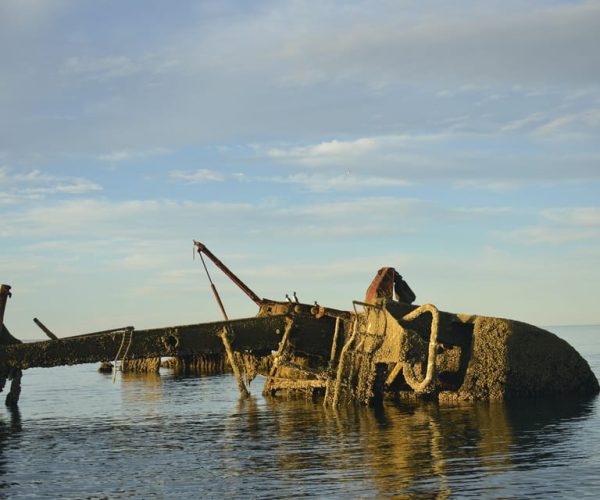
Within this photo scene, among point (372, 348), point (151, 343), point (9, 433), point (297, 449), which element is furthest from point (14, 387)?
point (297, 449)

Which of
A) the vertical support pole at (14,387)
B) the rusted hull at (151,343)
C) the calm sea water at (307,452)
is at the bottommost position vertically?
the calm sea water at (307,452)

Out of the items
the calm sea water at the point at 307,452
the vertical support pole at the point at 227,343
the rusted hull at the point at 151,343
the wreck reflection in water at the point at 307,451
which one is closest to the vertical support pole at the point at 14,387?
→ the wreck reflection in water at the point at 307,451

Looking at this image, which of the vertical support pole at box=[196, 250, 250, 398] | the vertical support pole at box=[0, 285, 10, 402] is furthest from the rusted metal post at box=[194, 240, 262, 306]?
the vertical support pole at box=[0, 285, 10, 402]

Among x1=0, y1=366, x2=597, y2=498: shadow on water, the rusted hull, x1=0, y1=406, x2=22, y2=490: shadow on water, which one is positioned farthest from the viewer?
the rusted hull

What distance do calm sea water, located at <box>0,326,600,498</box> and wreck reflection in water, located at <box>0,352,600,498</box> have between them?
0.04m

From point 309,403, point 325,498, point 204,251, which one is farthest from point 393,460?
point 204,251

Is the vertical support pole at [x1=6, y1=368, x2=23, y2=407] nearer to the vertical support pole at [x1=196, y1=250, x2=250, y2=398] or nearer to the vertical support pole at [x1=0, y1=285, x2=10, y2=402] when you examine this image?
the vertical support pole at [x1=0, y1=285, x2=10, y2=402]

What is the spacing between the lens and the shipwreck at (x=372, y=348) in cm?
3188

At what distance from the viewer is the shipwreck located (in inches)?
1255

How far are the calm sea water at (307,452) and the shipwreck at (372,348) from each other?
1.04m

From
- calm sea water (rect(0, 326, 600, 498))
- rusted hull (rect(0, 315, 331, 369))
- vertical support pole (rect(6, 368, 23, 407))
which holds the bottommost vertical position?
calm sea water (rect(0, 326, 600, 498))

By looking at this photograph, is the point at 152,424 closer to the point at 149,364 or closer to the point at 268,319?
the point at 268,319

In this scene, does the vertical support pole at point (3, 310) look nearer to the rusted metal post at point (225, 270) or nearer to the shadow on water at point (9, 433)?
the shadow on water at point (9, 433)

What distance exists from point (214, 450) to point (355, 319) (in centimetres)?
931
